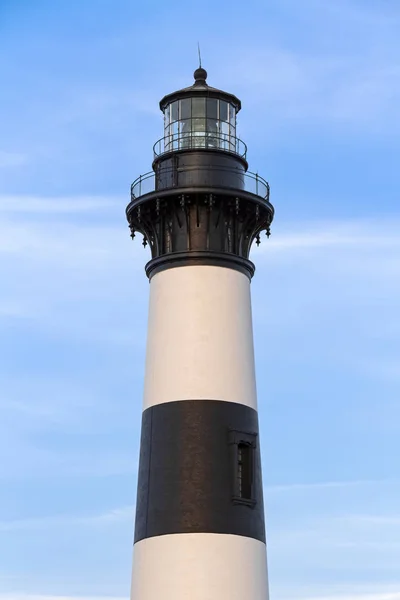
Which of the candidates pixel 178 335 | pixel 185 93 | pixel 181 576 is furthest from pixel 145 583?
pixel 185 93

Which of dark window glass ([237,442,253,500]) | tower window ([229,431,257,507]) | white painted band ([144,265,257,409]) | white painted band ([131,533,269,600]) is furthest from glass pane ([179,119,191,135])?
white painted band ([131,533,269,600])

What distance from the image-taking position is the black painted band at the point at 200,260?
100 feet

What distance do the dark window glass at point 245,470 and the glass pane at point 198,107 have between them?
8.05m


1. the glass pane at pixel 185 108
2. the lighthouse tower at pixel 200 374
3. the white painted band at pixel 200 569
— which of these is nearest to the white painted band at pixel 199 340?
the lighthouse tower at pixel 200 374

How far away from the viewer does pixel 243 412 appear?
30266mm

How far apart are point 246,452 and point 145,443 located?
2288 mm

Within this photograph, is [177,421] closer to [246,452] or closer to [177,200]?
[246,452]

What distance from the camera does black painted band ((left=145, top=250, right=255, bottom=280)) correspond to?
30578mm

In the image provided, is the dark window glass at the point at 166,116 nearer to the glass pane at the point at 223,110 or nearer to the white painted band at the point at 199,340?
the glass pane at the point at 223,110

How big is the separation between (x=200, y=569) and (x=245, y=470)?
2632 mm

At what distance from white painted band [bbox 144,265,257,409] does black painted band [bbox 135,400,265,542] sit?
39 centimetres

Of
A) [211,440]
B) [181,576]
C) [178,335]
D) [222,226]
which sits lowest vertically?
[181,576]

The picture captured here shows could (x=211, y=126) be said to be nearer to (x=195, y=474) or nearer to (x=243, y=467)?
(x=243, y=467)

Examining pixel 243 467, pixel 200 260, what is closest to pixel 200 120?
pixel 200 260
